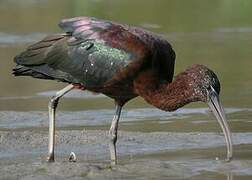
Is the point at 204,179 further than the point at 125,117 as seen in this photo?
No

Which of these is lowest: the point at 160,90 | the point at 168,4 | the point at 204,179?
the point at 204,179

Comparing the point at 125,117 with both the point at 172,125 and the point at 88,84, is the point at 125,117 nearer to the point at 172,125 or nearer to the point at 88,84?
the point at 172,125

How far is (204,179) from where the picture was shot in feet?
30.2

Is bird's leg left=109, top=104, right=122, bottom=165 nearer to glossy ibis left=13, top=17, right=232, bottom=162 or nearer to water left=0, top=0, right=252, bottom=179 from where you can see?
glossy ibis left=13, top=17, right=232, bottom=162

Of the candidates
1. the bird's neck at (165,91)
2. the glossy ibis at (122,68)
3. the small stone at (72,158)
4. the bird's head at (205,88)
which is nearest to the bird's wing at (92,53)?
the glossy ibis at (122,68)

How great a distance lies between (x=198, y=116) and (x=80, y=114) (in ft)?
4.79

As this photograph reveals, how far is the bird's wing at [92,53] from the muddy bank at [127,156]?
34.3 inches

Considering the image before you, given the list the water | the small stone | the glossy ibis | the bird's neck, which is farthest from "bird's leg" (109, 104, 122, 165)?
the bird's neck

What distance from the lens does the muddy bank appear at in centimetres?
940

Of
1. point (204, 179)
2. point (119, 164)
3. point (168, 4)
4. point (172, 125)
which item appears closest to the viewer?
point (204, 179)

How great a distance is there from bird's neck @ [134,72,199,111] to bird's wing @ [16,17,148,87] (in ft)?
0.49

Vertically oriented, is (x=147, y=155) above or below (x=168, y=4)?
below

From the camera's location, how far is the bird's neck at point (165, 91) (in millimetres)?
9648

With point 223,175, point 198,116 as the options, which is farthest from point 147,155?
point 198,116
